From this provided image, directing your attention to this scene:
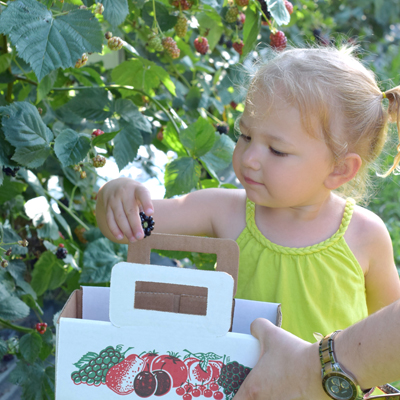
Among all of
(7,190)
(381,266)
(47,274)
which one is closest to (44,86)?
(7,190)

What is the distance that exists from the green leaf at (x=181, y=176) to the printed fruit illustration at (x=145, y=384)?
543 mm

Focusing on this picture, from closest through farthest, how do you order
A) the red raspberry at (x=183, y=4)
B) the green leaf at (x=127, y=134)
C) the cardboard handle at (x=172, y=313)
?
the cardboard handle at (x=172, y=313)
the green leaf at (x=127, y=134)
the red raspberry at (x=183, y=4)

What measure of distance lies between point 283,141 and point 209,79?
825mm

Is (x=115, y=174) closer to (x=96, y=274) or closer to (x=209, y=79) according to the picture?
(x=209, y=79)

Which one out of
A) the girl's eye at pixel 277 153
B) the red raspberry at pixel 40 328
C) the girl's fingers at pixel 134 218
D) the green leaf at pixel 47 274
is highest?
the girl's eye at pixel 277 153

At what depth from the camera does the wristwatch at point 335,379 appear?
1.85 feet

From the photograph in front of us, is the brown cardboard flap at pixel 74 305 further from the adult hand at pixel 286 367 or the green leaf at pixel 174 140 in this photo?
the green leaf at pixel 174 140

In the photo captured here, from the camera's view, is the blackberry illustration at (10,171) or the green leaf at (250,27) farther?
the green leaf at (250,27)

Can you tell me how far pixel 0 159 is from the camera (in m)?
0.82

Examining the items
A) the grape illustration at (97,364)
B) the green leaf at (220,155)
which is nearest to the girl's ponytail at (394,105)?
the green leaf at (220,155)

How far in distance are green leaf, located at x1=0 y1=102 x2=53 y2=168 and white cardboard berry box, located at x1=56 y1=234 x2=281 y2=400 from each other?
419 millimetres

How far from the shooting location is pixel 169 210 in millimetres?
950

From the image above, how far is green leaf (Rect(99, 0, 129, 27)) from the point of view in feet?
2.57

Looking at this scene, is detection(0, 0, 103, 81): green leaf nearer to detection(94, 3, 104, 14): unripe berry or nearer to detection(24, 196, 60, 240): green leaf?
detection(94, 3, 104, 14): unripe berry
